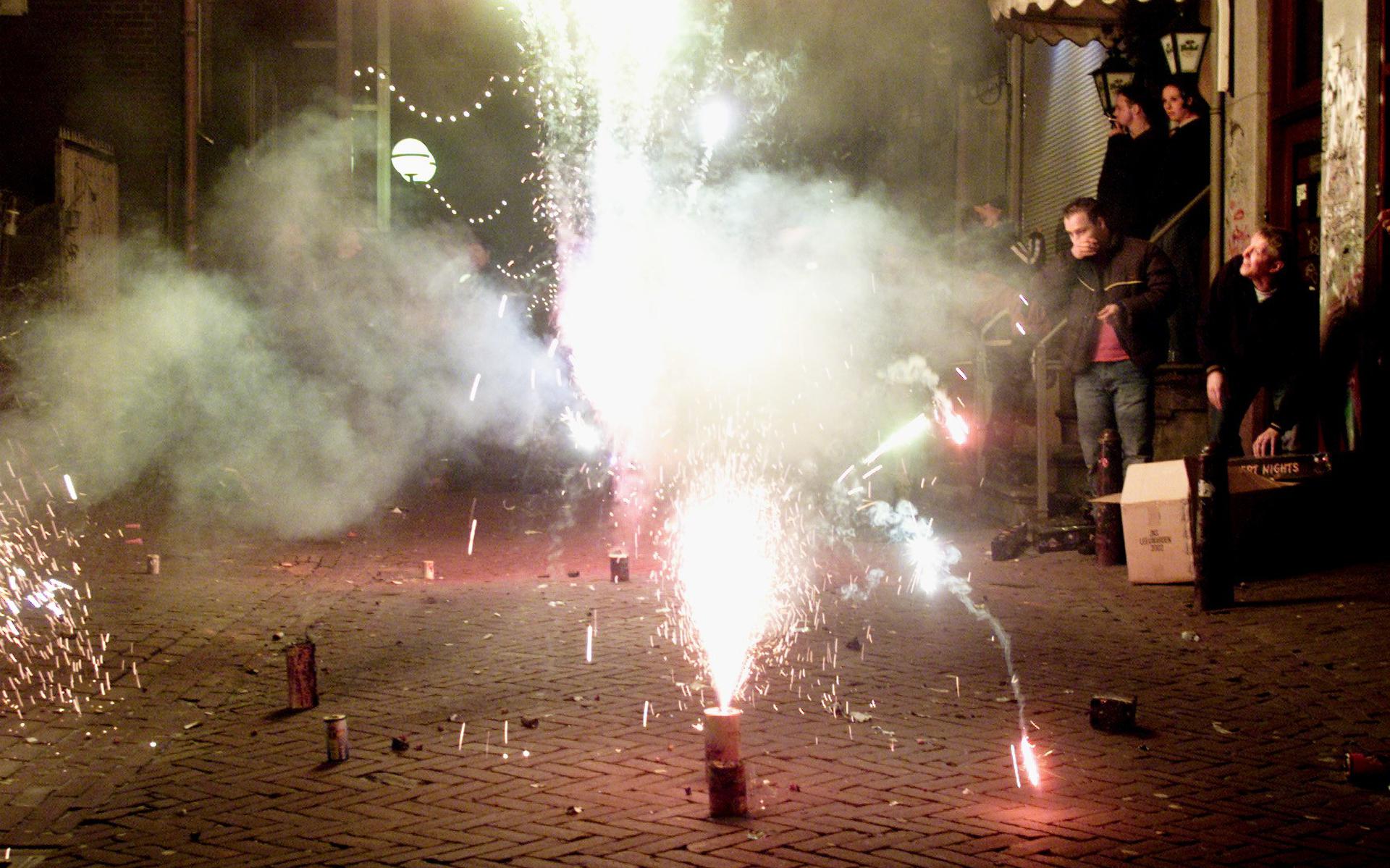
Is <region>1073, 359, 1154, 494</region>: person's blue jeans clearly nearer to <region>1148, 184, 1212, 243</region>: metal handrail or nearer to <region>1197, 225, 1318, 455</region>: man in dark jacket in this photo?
<region>1197, 225, 1318, 455</region>: man in dark jacket

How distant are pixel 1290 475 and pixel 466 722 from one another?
4.79m

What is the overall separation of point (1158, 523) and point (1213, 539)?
2.08 feet

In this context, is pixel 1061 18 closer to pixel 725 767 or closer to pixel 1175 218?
pixel 1175 218

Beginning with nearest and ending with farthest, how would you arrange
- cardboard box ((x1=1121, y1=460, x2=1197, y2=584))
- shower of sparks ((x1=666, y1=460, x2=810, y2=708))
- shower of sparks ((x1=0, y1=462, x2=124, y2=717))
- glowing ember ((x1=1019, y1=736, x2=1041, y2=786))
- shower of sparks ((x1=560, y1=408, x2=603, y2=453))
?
glowing ember ((x1=1019, y1=736, x2=1041, y2=786)), shower of sparks ((x1=0, y1=462, x2=124, y2=717)), shower of sparks ((x1=666, y1=460, x2=810, y2=708)), cardboard box ((x1=1121, y1=460, x2=1197, y2=584)), shower of sparks ((x1=560, y1=408, x2=603, y2=453))

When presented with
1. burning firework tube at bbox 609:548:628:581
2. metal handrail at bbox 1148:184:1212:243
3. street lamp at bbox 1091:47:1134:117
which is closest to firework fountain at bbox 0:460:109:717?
burning firework tube at bbox 609:548:628:581

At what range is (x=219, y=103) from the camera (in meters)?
17.5

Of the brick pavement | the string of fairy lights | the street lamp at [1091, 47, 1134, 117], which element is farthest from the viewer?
the string of fairy lights

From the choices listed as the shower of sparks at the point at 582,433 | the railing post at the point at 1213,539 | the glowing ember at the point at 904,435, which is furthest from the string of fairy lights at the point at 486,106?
the railing post at the point at 1213,539

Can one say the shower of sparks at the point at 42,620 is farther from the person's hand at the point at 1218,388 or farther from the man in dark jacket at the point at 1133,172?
the man in dark jacket at the point at 1133,172

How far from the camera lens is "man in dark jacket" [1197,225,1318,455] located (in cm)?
732

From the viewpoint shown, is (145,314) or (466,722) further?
(145,314)

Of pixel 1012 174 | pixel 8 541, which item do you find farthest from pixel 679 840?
pixel 1012 174

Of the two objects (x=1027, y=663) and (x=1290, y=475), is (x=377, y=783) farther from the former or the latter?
(x=1290, y=475)

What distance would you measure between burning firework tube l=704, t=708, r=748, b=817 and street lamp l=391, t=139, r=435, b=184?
18.0m
